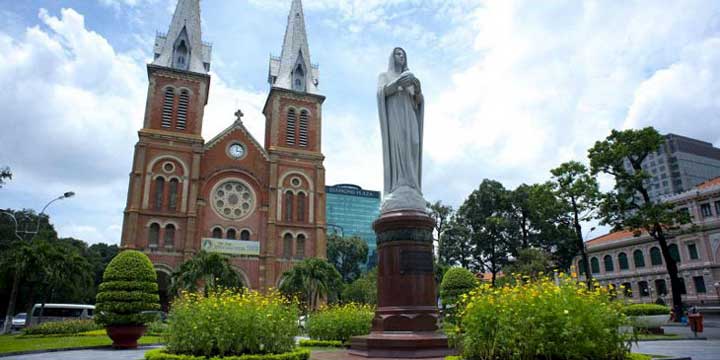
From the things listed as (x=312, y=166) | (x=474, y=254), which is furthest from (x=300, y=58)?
(x=474, y=254)

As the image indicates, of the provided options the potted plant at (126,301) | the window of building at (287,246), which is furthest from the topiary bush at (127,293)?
the window of building at (287,246)

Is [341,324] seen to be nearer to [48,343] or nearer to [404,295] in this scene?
[404,295]

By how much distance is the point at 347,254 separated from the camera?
202 ft

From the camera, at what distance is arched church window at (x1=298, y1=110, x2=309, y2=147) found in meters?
44.0

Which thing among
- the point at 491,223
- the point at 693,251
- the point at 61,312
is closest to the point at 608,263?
the point at 693,251

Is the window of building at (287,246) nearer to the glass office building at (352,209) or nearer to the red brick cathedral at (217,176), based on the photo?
the red brick cathedral at (217,176)

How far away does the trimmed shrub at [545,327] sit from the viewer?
17.1 ft

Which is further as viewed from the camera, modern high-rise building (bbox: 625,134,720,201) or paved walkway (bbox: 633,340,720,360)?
modern high-rise building (bbox: 625,134,720,201)

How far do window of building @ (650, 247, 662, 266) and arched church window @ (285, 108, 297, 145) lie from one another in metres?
31.8

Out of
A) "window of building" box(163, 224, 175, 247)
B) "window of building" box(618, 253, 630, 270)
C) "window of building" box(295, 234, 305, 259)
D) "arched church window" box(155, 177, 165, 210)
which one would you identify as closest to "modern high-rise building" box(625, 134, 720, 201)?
"window of building" box(618, 253, 630, 270)

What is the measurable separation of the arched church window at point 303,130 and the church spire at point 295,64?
2595 millimetres

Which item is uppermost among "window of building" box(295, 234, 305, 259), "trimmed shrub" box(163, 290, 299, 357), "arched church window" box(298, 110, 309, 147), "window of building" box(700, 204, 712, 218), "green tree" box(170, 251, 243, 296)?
"arched church window" box(298, 110, 309, 147)

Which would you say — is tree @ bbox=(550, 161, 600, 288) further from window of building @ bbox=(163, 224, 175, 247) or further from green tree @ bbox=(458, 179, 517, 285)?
window of building @ bbox=(163, 224, 175, 247)

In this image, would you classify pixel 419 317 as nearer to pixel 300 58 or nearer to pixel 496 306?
pixel 496 306
